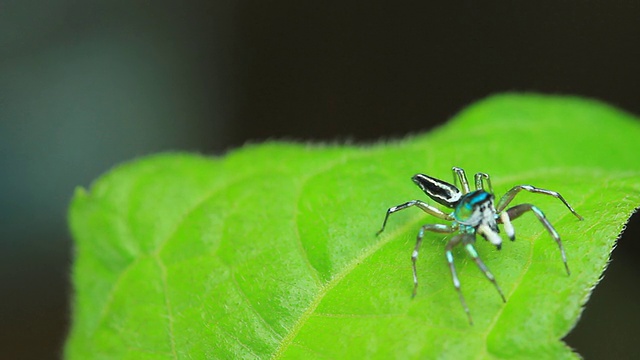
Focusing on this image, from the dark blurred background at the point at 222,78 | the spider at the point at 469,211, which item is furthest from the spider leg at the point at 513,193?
the dark blurred background at the point at 222,78

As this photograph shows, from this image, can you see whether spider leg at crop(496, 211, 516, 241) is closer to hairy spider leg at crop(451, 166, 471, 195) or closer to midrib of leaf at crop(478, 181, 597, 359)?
midrib of leaf at crop(478, 181, 597, 359)

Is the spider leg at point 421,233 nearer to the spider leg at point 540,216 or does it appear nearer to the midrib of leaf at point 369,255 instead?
the midrib of leaf at point 369,255

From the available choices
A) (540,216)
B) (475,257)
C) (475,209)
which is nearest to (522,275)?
(475,257)

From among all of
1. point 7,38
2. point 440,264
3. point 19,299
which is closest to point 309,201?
point 440,264

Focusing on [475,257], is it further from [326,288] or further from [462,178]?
[462,178]

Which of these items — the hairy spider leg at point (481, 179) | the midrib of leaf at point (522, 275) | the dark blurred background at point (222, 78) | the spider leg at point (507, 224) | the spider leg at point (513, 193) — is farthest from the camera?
the dark blurred background at point (222, 78)

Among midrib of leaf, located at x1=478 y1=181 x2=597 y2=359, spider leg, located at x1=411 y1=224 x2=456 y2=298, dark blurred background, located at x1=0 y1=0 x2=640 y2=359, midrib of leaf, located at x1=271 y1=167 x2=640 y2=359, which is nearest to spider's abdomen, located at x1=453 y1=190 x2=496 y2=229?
spider leg, located at x1=411 y1=224 x2=456 y2=298
